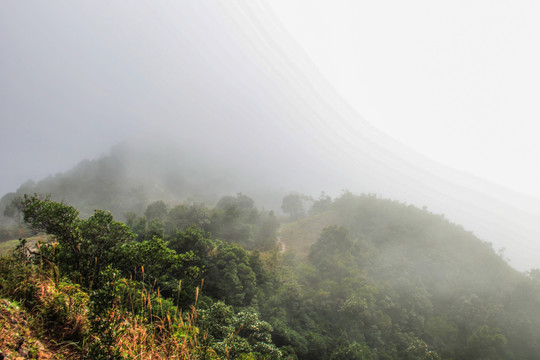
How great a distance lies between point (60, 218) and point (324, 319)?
71.2 ft

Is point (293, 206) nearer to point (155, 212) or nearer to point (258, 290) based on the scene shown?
point (155, 212)

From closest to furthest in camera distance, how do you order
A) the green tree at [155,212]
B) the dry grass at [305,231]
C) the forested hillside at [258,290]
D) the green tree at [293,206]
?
the forested hillside at [258,290], the dry grass at [305,231], the green tree at [155,212], the green tree at [293,206]

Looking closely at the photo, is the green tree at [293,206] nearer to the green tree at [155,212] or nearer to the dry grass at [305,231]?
the dry grass at [305,231]

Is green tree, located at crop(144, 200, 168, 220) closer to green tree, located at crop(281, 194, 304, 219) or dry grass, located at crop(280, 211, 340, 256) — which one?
dry grass, located at crop(280, 211, 340, 256)

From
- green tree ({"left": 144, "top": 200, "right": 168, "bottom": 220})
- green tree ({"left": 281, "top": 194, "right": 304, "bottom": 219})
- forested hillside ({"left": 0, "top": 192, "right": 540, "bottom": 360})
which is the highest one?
forested hillside ({"left": 0, "top": 192, "right": 540, "bottom": 360})

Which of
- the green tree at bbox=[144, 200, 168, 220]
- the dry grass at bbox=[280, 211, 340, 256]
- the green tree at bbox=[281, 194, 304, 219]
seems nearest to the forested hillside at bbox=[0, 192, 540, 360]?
the green tree at bbox=[144, 200, 168, 220]

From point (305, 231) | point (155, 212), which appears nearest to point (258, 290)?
point (305, 231)

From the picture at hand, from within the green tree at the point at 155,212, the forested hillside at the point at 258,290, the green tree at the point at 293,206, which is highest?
the forested hillside at the point at 258,290

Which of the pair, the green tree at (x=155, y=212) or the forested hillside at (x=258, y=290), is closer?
the forested hillside at (x=258, y=290)

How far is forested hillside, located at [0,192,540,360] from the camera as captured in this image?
3.96 metres

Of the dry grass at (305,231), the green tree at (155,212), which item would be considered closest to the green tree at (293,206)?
the dry grass at (305,231)

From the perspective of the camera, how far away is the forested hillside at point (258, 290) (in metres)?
3.96

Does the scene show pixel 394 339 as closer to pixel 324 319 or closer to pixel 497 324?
pixel 324 319

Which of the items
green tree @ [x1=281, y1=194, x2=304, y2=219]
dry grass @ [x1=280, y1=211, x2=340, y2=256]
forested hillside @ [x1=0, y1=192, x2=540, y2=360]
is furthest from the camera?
green tree @ [x1=281, y1=194, x2=304, y2=219]
